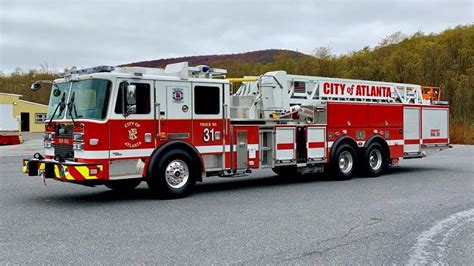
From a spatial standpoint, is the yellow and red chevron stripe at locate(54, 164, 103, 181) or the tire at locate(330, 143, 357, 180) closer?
the yellow and red chevron stripe at locate(54, 164, 103, 181)

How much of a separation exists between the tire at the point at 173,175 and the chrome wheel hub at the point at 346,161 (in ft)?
15.7

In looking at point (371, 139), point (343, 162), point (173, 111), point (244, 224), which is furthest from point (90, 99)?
point (371, 139)

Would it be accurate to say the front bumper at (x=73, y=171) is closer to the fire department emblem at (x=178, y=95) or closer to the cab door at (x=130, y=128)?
the cab door at (x=130, y=128)

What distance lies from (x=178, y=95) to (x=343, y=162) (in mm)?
5448

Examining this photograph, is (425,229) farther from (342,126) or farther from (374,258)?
(342,126)

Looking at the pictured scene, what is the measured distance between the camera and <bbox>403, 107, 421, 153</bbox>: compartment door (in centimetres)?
1546

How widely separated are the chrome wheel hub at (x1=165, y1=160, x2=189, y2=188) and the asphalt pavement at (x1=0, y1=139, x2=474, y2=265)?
374 mm

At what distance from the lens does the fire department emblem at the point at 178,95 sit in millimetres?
10508

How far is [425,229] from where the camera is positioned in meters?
7.43

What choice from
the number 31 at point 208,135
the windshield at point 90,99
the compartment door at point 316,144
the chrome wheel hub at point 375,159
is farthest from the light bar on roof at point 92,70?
the chrome wheel hub at point 375,159

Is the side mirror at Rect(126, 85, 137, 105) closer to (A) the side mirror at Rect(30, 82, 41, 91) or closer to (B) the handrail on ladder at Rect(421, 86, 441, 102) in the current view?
(A) the side mirror at Rect(30, 82, 41, 91)

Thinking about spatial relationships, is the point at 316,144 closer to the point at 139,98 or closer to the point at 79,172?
the point at 139,98

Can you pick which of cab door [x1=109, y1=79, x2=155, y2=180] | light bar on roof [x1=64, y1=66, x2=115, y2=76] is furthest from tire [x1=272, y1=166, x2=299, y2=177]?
light bar on roof [x1=64, y1=66, x2=115, y2=76]

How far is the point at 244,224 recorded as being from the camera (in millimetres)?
7711
